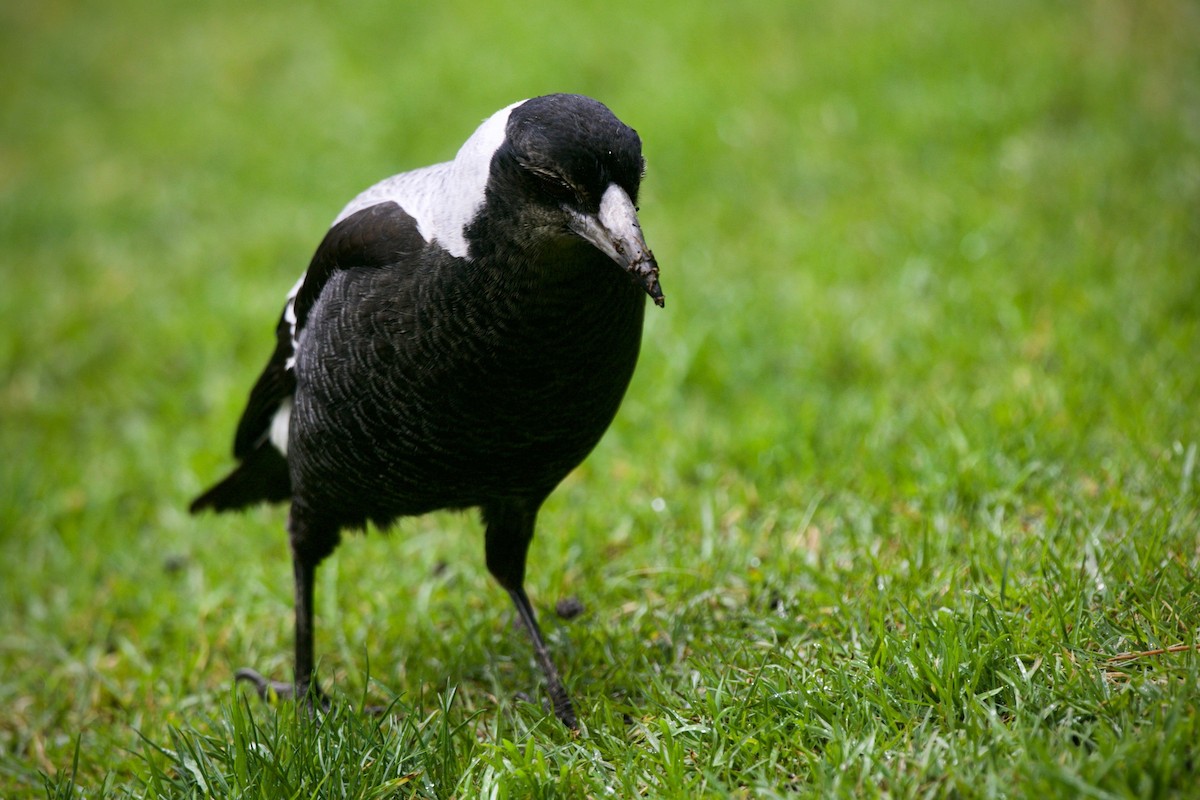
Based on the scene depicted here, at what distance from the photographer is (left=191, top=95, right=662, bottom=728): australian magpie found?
199 cm

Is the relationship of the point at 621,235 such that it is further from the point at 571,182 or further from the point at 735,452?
the point at 735,452

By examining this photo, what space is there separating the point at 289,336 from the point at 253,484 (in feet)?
1.86

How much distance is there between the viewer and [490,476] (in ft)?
7.59

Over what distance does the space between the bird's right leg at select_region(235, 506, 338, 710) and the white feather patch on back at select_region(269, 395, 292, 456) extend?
253mm

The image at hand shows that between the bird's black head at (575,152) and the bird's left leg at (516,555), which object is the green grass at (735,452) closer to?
the bird's left leg at (516,555)

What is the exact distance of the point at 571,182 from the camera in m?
1.96

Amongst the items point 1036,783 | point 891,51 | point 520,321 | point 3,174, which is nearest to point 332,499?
point 520,321

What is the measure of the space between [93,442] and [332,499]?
2.65 metres

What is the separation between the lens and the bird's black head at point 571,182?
192 cm

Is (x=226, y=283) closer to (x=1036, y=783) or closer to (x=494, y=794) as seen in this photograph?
(x=494, y=794)

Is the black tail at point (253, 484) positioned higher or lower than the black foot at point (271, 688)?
higher

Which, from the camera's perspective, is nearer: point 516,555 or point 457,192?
point 457,192

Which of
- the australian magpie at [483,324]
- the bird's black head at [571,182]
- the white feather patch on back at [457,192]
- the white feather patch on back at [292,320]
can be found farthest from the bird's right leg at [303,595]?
the bird's black head at [571,182]

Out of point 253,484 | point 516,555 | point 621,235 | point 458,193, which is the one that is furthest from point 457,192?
point 253,484
